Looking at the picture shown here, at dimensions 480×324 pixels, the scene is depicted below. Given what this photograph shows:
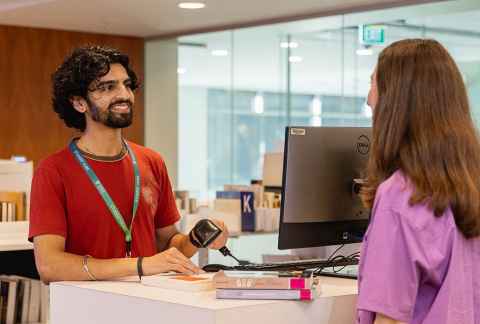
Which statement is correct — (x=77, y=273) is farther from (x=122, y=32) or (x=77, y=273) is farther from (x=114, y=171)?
(x=122, y=32)

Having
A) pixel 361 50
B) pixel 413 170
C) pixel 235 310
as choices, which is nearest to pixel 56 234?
pixel 235 310

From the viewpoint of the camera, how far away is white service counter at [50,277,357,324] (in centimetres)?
221

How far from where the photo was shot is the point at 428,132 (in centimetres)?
207

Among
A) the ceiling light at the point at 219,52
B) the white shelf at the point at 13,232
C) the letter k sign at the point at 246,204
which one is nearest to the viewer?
the white shelf at the point at 13,232

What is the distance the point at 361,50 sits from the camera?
7.06 meters

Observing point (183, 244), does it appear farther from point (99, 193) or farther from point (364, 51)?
point (364, 51)

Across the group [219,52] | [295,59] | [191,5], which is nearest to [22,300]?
[191,5]

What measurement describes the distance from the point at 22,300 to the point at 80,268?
1.79m

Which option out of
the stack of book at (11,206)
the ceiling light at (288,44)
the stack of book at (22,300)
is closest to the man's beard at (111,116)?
the stack of book at (22,300)

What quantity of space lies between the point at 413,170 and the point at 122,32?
22.0ft

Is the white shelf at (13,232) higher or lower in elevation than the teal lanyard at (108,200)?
lower

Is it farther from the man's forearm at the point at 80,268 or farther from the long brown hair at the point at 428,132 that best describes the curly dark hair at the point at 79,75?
the long brown hair at the point at 428,132

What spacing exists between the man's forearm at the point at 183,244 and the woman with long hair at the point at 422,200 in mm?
1100

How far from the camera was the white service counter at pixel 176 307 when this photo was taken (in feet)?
7.24
